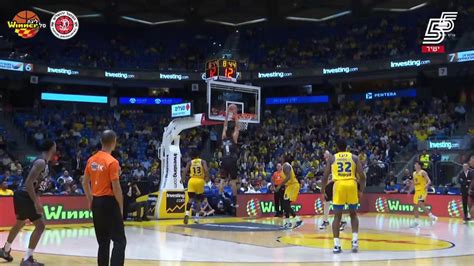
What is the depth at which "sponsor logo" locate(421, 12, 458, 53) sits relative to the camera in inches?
1280

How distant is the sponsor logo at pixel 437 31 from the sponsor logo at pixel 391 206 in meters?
12.3

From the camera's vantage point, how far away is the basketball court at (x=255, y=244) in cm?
982

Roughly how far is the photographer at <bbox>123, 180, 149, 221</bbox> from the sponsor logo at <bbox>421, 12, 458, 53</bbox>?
21276 millimetres

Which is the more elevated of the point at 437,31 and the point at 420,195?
the point at 437,31

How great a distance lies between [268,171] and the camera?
32.1 metres

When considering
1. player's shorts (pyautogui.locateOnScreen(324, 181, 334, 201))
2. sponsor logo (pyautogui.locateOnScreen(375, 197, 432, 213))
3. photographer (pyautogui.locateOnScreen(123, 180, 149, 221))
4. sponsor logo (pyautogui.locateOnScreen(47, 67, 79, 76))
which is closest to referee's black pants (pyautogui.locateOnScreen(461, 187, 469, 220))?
sponsor logo (pyautogui.locateOnScreen(375, 197, 432, 213))

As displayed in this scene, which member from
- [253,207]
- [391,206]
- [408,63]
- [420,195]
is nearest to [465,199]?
[420,195]

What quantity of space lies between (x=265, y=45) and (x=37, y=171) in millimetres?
35343

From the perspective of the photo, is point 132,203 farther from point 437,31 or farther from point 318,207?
point 437,31

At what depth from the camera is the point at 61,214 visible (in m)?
17.0

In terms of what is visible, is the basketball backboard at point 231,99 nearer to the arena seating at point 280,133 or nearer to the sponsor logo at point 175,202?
the sponsor logo at point 175,202

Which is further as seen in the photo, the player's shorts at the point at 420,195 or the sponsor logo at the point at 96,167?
the player's shorts at the point at 420,195

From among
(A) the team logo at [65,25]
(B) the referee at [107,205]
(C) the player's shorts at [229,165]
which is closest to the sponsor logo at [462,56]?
(C) the player's shorts at [229,165]

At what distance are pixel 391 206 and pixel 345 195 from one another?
13709 millimetres
